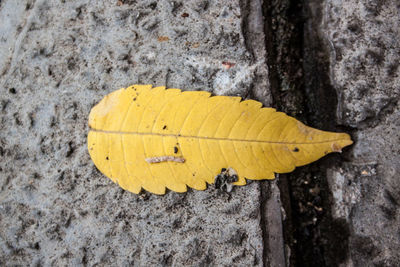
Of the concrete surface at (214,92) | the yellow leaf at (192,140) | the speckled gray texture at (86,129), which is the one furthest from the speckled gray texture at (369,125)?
the speckled gray texture at (86,129)

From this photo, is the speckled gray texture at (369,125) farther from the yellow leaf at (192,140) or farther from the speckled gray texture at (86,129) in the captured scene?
the speckled gray texture at (86,129)

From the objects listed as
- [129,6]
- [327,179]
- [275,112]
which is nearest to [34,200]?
[129,6]

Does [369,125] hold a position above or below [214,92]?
below

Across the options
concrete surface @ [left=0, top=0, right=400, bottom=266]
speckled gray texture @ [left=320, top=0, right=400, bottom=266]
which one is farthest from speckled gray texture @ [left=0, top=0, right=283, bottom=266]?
speckled gray texture @ [left=320, top=0, right=400, bottom=266]

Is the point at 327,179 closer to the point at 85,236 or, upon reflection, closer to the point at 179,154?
the point at 179,154

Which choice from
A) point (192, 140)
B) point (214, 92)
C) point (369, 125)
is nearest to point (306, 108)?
point (369, 125)

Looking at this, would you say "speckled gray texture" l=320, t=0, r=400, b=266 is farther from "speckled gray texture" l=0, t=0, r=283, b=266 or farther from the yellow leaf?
"speckled gray texture" l=0, t=0, r=283, b=266

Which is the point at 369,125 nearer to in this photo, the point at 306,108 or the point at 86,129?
the point at 306,108
